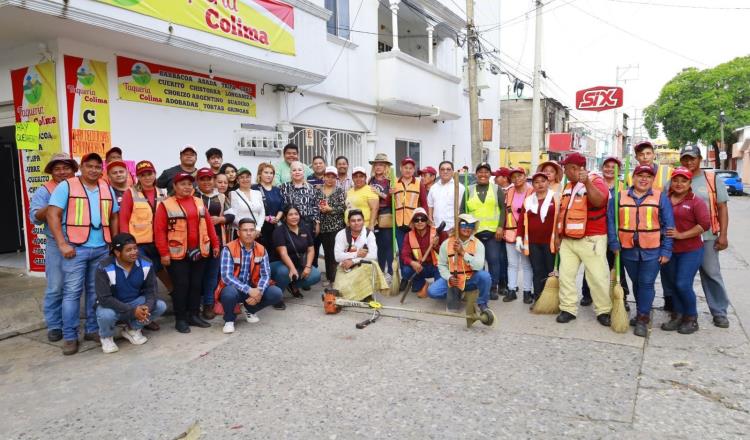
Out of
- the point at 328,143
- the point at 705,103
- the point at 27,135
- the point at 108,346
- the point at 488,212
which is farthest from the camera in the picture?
the point at 705,103

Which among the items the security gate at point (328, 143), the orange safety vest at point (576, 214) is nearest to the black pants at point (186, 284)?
the orange safety vest at point (576, 214)

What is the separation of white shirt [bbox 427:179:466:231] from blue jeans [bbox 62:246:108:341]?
386 centimetres

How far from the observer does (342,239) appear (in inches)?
235

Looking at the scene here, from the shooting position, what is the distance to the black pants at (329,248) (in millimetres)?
6559

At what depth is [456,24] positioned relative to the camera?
14.6 meters

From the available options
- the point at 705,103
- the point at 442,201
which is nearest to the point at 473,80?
the point at 442,201

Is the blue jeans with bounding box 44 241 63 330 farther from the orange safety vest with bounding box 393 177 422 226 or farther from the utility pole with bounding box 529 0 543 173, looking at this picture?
the utility pole with bounding box 529 0 543 173

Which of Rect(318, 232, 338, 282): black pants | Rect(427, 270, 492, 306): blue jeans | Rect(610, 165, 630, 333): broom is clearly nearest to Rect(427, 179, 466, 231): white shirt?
Rect(427, 270, 492, 306): blue jeans

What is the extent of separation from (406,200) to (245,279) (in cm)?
241

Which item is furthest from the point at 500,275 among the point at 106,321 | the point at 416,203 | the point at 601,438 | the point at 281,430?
the point at 106,321

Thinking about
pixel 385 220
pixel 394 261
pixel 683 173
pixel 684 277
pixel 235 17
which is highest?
pixel 235 17

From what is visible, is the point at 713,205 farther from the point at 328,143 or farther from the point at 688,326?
the point at 328,143

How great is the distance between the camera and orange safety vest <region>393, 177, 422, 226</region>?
21.3 ft

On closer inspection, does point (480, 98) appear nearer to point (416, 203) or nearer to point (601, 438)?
point (416, 203)
